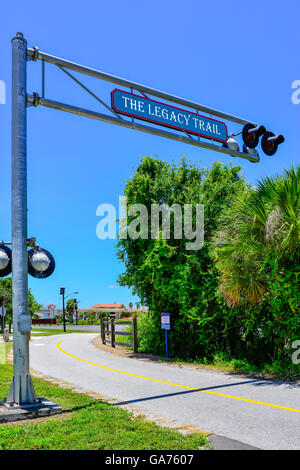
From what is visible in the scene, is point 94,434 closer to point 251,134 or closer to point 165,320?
point 251,134

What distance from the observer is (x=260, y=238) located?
455 inches

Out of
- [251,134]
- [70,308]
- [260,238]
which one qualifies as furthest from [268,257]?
[70,308]

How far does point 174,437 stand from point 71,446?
1410 millimetres

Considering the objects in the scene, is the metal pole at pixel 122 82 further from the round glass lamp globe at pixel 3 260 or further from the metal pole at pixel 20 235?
the round glass lamp globe at pixel 3 260

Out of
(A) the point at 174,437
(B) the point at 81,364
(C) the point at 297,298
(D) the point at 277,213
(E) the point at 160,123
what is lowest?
(B) the point at 81,364

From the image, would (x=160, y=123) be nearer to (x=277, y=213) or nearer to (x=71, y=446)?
(x=277, y=213)

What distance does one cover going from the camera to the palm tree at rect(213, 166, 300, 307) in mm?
10859

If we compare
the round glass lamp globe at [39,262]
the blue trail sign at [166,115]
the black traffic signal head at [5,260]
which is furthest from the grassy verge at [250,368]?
the black traffic signal head at [5,260]

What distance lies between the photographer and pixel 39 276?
7.89m

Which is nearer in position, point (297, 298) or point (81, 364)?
point (297, 298)

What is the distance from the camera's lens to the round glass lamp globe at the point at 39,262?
7.81 m

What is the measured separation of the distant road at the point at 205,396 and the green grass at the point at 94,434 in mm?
745
